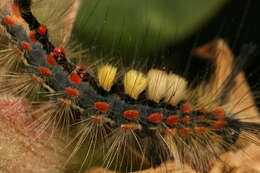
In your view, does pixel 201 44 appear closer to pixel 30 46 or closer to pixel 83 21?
pixel 83 21

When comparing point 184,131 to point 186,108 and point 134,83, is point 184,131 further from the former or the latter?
point 134,83

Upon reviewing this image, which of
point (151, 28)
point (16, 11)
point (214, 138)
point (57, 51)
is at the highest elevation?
point (151, 28)

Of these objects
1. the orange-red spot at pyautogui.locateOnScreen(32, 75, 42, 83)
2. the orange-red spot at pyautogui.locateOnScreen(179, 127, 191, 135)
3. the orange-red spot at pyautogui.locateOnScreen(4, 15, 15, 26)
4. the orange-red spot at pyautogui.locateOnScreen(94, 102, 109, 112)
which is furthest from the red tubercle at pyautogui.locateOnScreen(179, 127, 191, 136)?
the orange-red spot at pyautogui.locateOnScreen(4, 15, 15, 26)

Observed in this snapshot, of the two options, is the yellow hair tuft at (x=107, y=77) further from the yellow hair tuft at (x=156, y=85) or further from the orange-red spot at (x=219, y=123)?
the orange-red spot at (x=219, y=123)

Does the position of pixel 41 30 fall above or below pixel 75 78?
above

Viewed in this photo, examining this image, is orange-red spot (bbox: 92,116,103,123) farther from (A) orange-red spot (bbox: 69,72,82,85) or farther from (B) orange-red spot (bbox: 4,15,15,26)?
(B) orange-red spot (bbox: 4,15,15,26)

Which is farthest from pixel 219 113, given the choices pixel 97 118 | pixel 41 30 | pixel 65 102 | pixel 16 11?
pixel 16 11

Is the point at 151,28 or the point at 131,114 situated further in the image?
the point at 151,28
